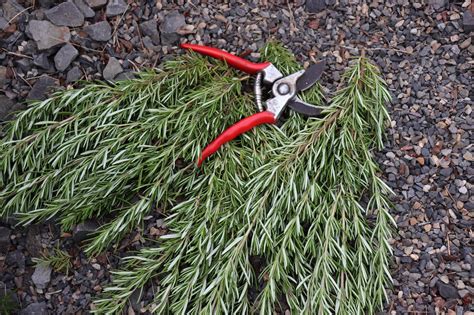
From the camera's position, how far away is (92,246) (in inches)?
140

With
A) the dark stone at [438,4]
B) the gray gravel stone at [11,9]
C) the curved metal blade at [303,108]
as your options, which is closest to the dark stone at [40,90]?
the gray gravel stone at [11,9]

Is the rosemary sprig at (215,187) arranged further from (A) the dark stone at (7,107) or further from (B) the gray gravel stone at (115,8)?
(B) the gray gravel stone at (115,8)

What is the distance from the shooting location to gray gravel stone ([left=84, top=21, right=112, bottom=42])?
4.02 metres

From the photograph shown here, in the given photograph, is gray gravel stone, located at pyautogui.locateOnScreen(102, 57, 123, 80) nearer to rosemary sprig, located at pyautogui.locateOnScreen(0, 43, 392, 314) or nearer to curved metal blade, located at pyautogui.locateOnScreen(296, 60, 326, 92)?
rosemary sprig, located at pyautogui.locateOnScreen(0, 43, 392, 314)

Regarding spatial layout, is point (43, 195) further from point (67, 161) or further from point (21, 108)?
point (21, 108)

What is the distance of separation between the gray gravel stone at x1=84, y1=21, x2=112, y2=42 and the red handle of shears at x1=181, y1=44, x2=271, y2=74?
49 centimetres

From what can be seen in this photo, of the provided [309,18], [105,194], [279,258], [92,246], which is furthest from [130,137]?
[309,18]

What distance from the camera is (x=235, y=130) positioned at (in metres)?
3.60

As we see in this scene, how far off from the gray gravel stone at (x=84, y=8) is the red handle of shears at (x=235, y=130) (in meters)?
1.10

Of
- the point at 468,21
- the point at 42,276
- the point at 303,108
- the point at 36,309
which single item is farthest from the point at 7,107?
the point at 468,21

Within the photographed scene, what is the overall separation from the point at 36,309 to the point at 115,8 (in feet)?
5.56

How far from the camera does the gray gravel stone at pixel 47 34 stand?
3.97m

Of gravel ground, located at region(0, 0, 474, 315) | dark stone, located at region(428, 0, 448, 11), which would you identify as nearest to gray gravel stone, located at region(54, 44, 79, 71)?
gravel ground, located at region(0, 0, 474, 315)

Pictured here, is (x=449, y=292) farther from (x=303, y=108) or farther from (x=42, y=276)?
(x=42, y=276)
